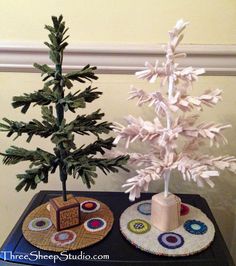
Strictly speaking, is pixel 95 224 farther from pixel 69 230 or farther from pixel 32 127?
pixel 32 127

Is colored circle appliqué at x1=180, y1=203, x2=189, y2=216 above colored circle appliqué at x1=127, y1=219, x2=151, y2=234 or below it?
above

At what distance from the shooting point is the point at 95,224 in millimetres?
657

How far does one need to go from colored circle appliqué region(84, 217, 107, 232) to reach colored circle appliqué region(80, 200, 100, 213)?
0.12 feet

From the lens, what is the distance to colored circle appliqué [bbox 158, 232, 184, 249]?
23.4 inches

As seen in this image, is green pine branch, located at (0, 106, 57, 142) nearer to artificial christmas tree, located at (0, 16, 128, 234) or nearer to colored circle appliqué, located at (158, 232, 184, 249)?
artificial christmas tree, located at (0, 16, 128, 234)

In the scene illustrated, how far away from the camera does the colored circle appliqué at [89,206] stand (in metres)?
0.71

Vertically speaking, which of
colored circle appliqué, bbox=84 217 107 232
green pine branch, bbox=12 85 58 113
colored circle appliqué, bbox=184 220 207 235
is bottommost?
colored circle appliqué, bbox=84 217 107 232

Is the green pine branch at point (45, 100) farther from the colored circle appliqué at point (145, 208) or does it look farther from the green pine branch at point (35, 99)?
the colored circle appliqué at point (145, 208)

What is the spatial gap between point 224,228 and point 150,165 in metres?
0.48

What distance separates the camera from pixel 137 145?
0.88 m

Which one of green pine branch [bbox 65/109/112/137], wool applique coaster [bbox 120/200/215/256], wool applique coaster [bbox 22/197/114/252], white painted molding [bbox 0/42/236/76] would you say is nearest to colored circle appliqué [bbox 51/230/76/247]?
wool applique coaster [bbox 22/197/114/252]

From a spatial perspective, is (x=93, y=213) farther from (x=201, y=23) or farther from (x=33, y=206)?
(x=201, y=23)

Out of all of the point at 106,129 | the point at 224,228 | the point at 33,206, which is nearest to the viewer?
the point at 106,129

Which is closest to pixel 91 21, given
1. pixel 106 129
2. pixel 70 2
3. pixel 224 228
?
pixel 70 2
